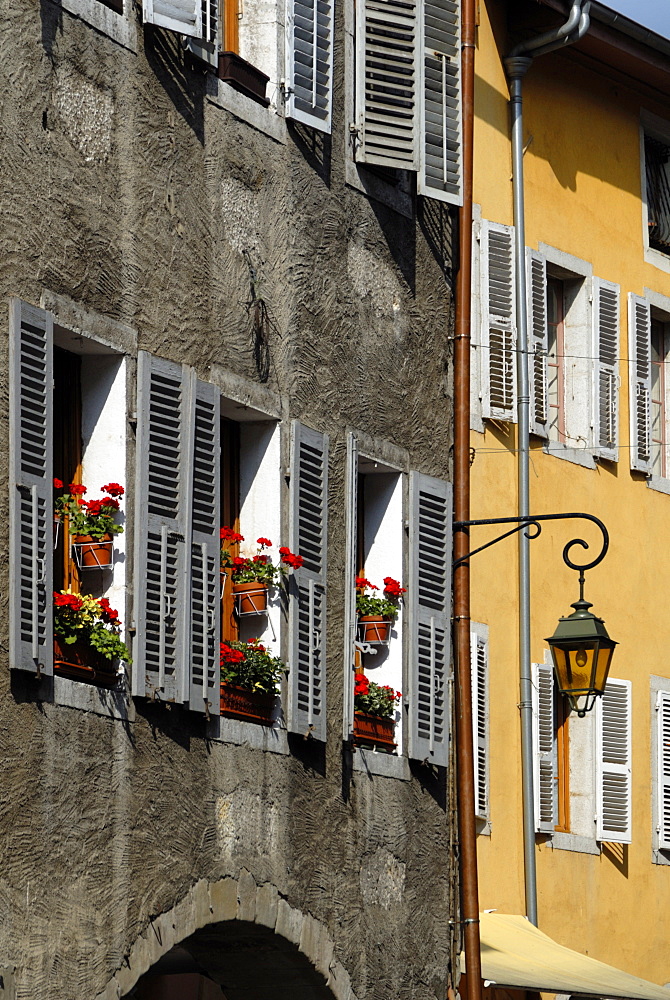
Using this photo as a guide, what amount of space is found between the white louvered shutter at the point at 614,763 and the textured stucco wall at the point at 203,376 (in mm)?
3445

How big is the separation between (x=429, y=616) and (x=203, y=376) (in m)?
2.57

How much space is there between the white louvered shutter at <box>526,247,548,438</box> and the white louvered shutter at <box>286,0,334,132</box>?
3.99 m

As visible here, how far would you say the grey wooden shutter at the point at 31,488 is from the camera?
9.20 m

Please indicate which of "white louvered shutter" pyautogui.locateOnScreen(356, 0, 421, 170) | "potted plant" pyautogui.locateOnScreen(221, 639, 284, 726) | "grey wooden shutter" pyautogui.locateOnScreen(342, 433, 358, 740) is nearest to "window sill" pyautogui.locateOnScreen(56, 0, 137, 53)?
"white louvered shutter" pyautogui.locateOnScreen(356, 0, 421, 170)

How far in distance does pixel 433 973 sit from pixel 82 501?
13.3ft

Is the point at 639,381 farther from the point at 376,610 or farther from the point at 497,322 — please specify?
the point at 376,610

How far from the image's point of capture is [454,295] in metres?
13.6

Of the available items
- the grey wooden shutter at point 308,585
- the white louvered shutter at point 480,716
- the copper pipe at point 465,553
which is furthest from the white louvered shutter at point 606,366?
the grey wooden shutter at point 308,585

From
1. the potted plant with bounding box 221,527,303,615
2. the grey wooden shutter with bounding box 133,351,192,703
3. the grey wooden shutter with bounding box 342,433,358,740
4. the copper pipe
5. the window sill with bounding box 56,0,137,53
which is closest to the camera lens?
the window sill with bounding box 56,0,137,53

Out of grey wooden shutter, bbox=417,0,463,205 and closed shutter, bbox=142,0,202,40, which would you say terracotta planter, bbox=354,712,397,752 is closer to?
grey wooden shutter, bbox=417,0,463,205

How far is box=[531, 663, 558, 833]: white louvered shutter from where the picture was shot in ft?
50.3

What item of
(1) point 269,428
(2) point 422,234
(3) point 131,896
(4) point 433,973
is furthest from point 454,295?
(3) point 131,896

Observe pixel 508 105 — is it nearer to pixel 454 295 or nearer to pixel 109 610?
pixel 454 295

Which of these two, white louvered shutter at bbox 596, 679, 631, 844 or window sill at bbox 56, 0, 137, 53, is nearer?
window sill at bbox 56, 0, 137, 53
